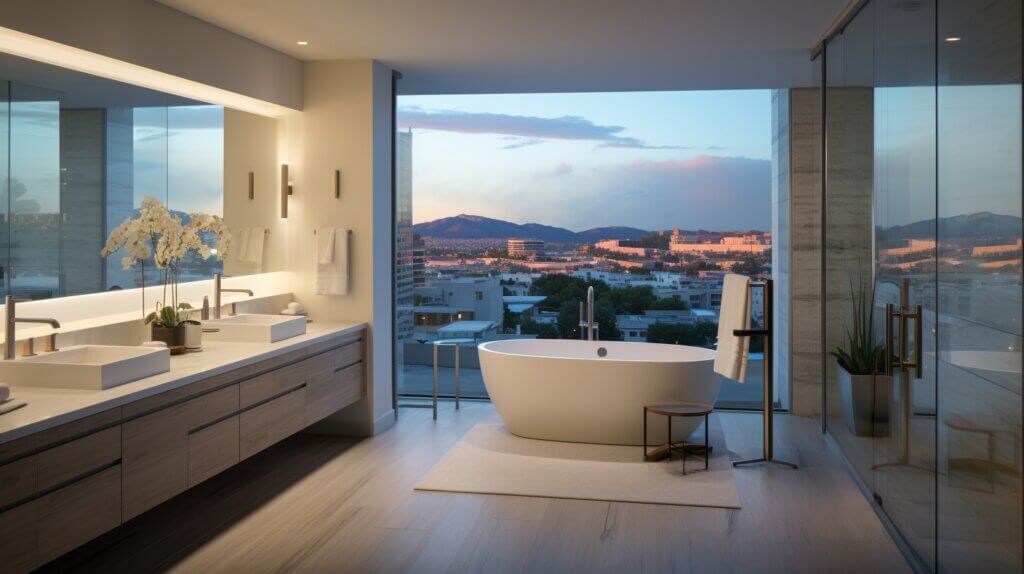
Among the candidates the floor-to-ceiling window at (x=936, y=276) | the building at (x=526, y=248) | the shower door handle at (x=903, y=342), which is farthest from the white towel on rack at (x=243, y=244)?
the shower door handle at (x=903, y=342)

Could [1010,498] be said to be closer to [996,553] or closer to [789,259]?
[996,553]

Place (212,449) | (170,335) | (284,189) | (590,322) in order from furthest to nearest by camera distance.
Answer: (590,322) → (284,189) → (170,335) → (212,449)

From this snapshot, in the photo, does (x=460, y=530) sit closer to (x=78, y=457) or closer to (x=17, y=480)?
(x=78, y=457)

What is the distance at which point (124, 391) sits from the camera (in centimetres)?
328

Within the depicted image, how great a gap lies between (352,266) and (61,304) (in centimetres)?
220

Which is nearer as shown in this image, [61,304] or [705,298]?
[61,304]

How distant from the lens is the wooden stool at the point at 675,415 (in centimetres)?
511

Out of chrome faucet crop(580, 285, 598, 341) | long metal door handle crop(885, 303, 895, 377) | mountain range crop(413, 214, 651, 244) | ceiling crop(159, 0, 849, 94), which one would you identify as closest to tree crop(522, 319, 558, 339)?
chrome faucet crop(580, 285, 598, 341)

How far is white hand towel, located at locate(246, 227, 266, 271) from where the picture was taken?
18.6ft

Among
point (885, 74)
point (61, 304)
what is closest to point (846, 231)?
point (885, 74)

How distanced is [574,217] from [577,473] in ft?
8.86

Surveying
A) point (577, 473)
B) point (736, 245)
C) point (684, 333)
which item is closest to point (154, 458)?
point (577, 473)

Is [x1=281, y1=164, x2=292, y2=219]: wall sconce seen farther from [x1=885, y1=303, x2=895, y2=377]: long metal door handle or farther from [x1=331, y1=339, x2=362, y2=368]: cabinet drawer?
[x1=885, y1=303, x2=895, y2=377]: long metal door handle

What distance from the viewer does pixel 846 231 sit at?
4887 mm
